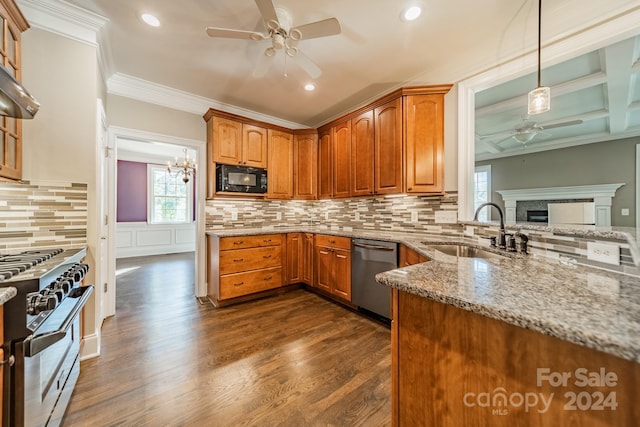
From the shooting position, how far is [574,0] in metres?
1.76

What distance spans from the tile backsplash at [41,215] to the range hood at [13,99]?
68 cm

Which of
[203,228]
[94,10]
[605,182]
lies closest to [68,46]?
[94,10]

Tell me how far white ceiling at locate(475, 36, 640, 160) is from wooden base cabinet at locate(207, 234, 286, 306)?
139 inches

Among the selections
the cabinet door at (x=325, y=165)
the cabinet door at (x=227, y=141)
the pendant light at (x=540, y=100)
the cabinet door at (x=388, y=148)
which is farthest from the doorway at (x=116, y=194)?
the pendant light at (x=540, y=100)

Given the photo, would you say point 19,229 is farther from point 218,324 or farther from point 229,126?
point 229,126

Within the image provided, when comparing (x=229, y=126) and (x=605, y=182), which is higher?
(x=229, y=126)

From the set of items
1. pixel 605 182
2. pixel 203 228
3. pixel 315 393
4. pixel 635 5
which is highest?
pixel 635 5

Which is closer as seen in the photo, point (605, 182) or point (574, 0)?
point (574, 0)

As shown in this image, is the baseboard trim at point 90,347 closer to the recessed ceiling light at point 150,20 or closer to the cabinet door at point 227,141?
the cabinet door at point 227,141

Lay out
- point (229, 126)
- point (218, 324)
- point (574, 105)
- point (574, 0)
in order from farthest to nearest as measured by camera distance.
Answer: point (574, 105), point (229, 126), point (218, 324), point (574, 0)

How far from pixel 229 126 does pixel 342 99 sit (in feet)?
5.20

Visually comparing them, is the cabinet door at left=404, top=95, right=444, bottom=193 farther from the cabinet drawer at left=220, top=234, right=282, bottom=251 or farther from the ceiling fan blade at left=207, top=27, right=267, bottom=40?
the cabinet drawer at left=220, top=234, right=282, bottom=251

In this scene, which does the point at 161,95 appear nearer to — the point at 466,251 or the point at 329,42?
the point at 329,42

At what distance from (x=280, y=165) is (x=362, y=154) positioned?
51.9 inches
